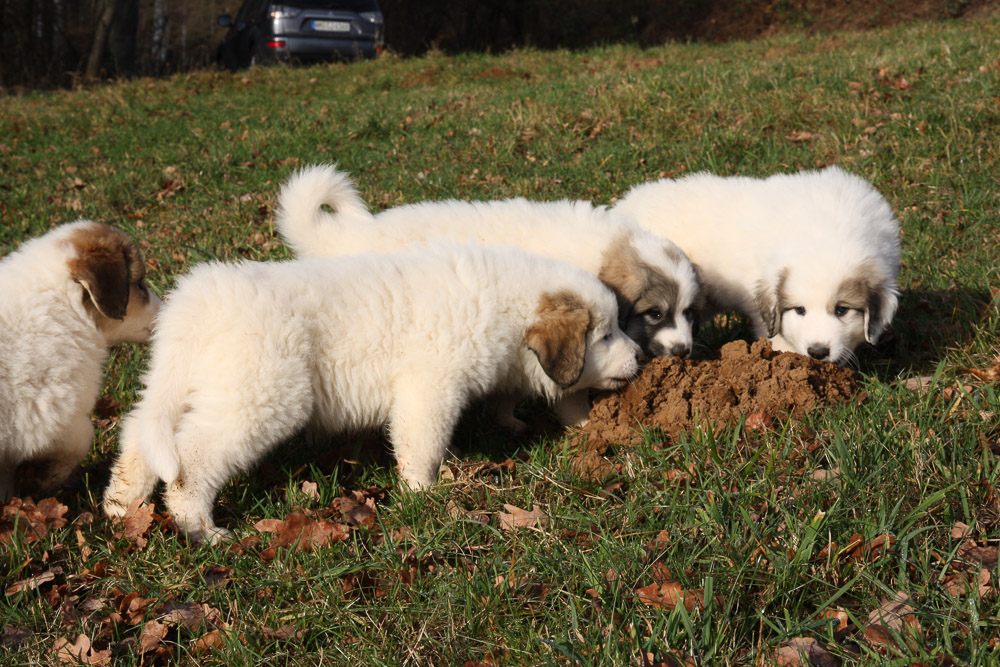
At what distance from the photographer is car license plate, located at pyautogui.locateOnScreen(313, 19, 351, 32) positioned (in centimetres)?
1557

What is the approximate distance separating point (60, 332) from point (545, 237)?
2323 mm

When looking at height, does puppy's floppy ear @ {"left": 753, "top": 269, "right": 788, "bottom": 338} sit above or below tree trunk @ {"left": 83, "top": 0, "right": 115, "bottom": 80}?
below

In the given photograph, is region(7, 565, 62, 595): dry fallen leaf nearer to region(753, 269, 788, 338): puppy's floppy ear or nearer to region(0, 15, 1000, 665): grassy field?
region(0, 15, 1000, 665): grassy field

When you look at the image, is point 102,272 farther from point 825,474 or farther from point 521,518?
point 825,474

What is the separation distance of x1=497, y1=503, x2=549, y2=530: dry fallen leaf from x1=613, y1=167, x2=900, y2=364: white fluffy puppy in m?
1.70

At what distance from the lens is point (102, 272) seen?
11.2 ft

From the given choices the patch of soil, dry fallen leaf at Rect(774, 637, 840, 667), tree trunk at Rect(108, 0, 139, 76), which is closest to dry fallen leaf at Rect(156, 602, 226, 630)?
the patch of soil

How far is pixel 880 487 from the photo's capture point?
2.70 m

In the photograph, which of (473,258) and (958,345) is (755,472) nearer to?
(473,258)

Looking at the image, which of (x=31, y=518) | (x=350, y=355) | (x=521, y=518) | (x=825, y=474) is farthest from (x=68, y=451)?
(x=825, y=474)

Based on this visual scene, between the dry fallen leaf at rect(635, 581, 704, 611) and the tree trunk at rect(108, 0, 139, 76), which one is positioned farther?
the tree trunk at rect(108, 0, 139, 76)

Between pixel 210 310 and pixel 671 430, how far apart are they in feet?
6.25

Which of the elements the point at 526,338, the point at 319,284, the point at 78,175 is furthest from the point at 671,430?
the point at 78,175

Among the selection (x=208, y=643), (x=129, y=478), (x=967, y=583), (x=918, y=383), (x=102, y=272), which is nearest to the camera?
(x=967, y=583)
